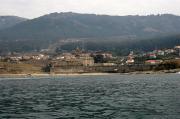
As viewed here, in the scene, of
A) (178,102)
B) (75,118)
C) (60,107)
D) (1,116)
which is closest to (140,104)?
(178,102)

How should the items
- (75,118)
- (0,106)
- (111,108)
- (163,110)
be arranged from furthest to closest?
(0,106) < (111,108) < (163,110) < (75,118)

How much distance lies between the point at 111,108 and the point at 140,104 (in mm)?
4806

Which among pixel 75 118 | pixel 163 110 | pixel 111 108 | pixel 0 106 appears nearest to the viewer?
pixel 75 118

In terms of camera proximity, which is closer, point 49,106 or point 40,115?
point 40,115

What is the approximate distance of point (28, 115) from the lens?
44.6 meters

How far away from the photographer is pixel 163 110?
153 feet

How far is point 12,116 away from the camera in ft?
144

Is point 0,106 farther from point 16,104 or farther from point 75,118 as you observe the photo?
point 75,118

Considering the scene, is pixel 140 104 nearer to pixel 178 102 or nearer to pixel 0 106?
pixel 178 102

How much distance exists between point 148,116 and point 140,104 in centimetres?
1082

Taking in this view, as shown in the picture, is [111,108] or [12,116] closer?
[12,116]

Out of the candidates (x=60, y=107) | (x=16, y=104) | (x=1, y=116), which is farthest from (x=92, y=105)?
(x=1, y=116)

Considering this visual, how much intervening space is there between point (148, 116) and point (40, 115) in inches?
401

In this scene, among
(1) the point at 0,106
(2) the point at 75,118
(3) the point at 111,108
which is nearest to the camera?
(2) the point at 75,118
